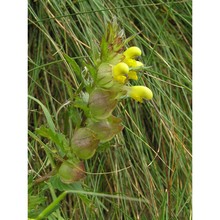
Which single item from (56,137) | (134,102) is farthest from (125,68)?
(134,102)

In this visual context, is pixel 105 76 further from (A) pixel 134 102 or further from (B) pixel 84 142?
(A) pixel 134 102

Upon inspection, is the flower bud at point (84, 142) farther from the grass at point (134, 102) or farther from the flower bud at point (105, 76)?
the grass at point (134, 102)

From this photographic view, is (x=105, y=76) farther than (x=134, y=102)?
No

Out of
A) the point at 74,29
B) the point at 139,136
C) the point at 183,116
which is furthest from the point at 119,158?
the point at 74,29

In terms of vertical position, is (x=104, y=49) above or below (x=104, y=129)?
above

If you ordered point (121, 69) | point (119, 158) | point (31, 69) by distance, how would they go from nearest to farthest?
point (121, 69), point (31, 69), point (119, 158)

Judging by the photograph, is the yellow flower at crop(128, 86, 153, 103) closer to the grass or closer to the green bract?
the green bract
